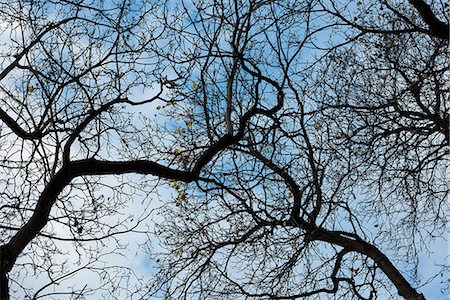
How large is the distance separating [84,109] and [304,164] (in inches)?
118

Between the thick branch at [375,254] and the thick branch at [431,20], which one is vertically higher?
the thick branch at [431,20]

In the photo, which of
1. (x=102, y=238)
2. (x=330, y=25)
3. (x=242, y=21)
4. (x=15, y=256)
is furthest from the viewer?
(x=330, y=25)

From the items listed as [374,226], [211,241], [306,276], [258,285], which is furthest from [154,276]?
[374,226]

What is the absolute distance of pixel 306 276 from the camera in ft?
24.1

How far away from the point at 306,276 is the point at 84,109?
365 cm

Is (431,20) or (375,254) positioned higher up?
(431,20)

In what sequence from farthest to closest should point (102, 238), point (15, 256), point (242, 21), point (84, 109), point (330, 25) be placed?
point (330, 25) → point (242, 21) → point (84, 109) → point (102, 238) → point (15, 256)

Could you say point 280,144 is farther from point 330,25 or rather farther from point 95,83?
point 95,83

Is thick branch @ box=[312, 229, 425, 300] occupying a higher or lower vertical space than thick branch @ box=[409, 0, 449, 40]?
lower

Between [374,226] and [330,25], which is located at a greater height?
[330,25]

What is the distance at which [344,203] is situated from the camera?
7344 mm

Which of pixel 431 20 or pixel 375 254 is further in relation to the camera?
pixel 375 254

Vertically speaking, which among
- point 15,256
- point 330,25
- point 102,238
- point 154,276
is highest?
point 330,25

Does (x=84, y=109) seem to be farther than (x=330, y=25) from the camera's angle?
No
